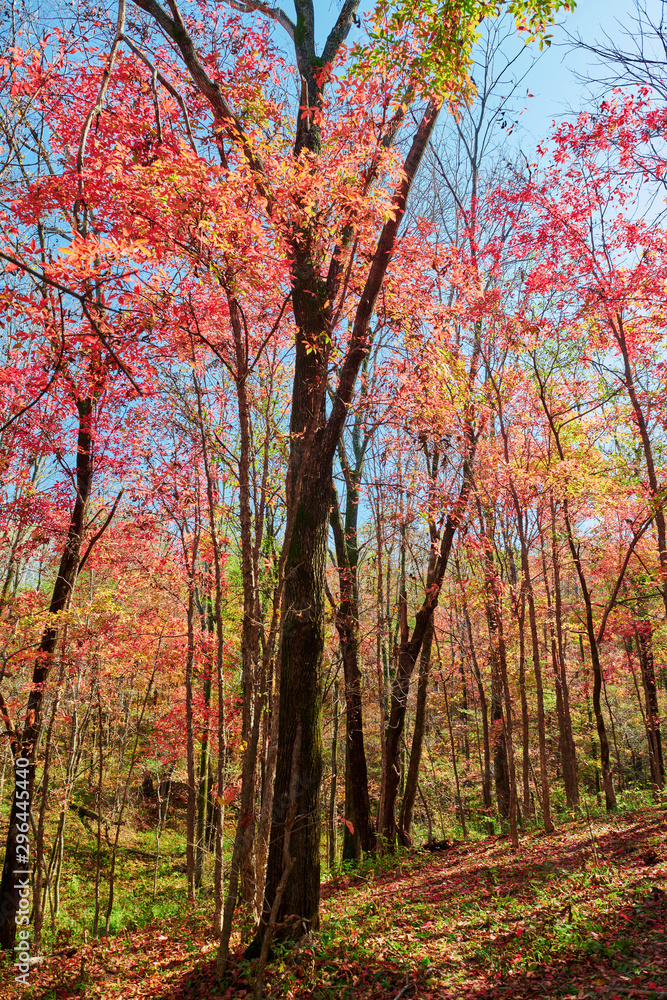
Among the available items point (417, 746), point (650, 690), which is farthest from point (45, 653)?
point (650, 690)

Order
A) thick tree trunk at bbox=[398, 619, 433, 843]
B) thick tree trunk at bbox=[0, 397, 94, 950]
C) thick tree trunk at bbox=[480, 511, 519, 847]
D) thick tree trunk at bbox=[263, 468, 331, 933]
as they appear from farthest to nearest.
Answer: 1. thick tree trunk at bbox=[398, 619, 433, 843]
2. thick tree trunk at bbox=[480, 511, 519, 847]
3. thick tree trunk at bbox=[0, 397, 94, 950]
4. thick tree trunk at bbox=[263, 468, 331, 933]

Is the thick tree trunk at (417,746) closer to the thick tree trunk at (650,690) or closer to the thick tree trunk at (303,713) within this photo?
the thick tree trunk at (303,713)

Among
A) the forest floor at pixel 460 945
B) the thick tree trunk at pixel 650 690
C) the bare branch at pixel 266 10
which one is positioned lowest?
the forest floor at pixel 460 945

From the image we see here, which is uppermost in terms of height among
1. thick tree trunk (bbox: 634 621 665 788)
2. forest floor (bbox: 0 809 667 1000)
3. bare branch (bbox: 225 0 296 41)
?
bare branch (bbox: 225 0 296 41)

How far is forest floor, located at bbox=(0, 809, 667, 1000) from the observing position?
Answer: 3.82m

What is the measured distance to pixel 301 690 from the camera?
191 inches

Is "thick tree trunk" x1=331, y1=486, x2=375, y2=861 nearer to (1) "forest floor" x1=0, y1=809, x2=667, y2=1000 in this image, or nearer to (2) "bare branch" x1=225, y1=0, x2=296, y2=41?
(1) "forest floor" x1=0, y1=809, x2=667, y2=1000

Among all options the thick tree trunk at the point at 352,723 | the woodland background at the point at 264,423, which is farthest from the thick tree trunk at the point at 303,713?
the thick tree trunk at the point at 352,723

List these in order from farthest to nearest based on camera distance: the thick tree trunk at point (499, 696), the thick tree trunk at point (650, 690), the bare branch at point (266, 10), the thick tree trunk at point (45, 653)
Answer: the thick tree trunk at point (650, 690) → the thick tree trunk at point (499, 696) → the thick tree trunk at point (45, 653) → the bare branch at point (266, 10)

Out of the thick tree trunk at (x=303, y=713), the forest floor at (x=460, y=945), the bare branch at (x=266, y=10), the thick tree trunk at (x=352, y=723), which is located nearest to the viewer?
the forest floor at (x=460, y=945)

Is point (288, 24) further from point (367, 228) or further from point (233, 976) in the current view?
point (233, 976)

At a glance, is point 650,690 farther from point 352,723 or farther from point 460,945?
point 460,945

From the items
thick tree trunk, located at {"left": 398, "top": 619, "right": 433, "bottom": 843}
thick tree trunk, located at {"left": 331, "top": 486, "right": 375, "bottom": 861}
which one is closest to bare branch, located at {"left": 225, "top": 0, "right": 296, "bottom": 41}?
thick tree trunk, located at {"left": 331, "top": 486, "right": 375, "bottom": 861}

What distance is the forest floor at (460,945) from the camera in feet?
12.5
